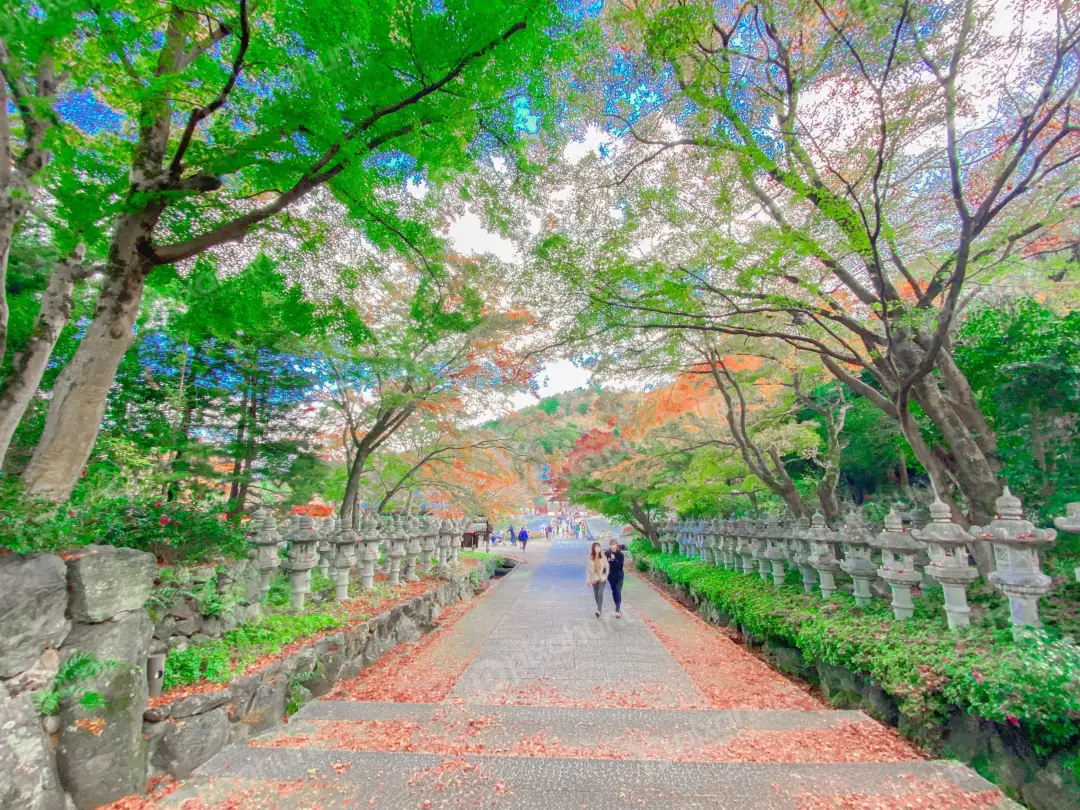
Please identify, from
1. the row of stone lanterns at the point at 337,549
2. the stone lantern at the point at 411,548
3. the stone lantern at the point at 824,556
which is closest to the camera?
the row of stone lanterns at the point at 337,549

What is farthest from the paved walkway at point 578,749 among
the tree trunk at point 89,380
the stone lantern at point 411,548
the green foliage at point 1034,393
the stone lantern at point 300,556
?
A: the green foliage at point 1034,393

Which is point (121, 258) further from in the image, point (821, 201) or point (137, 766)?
point (821, 201)

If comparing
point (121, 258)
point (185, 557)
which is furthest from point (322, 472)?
point (121, 258)

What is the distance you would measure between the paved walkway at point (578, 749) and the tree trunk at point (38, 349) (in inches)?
150

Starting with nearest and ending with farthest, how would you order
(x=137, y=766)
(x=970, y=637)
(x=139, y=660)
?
(x=137, y=766), (x=139, y=660), (x=970, y=637)

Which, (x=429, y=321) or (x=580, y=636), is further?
(x=429, y=321)

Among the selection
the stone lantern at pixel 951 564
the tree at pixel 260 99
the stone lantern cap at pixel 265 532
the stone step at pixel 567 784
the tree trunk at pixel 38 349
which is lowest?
the stone step at pixel 567 784

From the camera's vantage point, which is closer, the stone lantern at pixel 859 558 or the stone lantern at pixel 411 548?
the stone lantern at pixel 859 558

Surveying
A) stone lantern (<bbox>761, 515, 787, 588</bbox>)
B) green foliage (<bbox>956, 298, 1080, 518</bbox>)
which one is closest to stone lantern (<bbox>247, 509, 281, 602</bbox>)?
stone lantern (<bbox>761, 515, 787, 588</bbox>)

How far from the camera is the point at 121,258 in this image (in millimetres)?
4336

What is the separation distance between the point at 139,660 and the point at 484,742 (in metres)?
2.59

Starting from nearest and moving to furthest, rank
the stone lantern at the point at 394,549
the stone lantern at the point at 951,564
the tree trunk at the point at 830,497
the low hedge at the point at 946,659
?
the low hedge at the point at 946,659 < the stone lantern at the point at 951,564 < the tree trunk at the point at 830,497 < the stone lantern at the point at 394,549

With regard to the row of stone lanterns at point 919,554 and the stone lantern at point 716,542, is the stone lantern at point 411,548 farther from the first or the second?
the stone lantern at point 716,542

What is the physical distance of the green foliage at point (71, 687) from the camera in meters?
2.61
